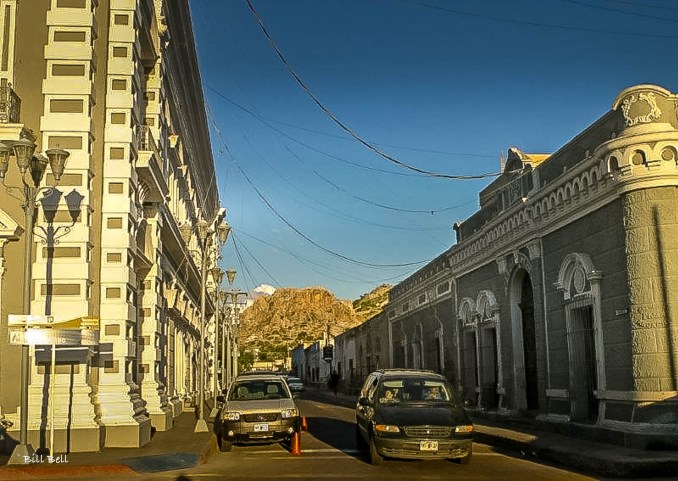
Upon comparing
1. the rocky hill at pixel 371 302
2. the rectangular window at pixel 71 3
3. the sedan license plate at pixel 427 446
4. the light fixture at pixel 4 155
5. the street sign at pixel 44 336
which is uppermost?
the rocky hill at pixel 371 302

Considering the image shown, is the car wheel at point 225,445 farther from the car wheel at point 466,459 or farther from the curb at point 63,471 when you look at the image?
the car wheel at point 466,459

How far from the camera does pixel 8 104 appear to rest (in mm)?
16062

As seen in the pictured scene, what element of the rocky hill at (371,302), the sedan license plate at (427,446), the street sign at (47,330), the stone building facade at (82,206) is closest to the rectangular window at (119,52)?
the stone building facade at (82,206)

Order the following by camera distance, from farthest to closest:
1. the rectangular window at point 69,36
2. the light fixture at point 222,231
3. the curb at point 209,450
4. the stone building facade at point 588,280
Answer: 1. the light fixture at point 222,231
2. the rectangular window at point 69,36
3. the curb at point 209,450
4. the stone building facade at point 588,280

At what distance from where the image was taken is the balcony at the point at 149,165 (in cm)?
1914

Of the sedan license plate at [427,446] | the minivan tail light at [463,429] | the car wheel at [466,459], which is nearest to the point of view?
the sedan license plate at [427,446]

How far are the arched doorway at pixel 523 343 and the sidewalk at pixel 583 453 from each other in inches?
99.1

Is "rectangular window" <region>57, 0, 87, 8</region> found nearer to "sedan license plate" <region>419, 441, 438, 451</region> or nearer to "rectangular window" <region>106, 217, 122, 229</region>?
"rectangular window" <region>106, 217, 122, 229</region>

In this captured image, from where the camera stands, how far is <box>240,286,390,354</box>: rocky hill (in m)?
171

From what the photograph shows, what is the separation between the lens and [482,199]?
2844 cm

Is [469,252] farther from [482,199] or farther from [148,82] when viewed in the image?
[148,82]

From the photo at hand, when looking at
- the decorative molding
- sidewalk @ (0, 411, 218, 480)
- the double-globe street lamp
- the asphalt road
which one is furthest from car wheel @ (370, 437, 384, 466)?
the double-globe street lamp

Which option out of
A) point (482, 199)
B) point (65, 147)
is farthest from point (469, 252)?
point (65, 147)

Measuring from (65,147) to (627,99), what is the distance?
11.7 metres
